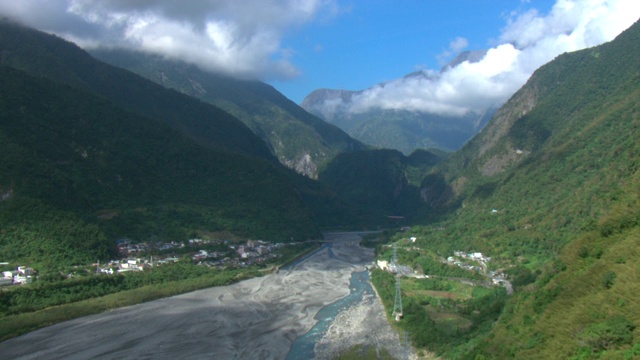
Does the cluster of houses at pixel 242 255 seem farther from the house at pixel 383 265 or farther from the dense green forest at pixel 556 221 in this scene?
the dense green forest at pixel 556 221

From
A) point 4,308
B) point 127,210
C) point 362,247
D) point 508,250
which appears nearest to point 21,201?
point 127,210

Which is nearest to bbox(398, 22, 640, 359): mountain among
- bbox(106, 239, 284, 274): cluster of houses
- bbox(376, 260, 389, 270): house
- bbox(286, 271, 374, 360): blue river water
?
bbox(286, 271, 374, 360): blue river water

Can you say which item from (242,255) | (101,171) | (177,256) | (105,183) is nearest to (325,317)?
(177,256)

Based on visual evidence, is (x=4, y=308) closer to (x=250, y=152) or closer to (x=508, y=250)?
(x=508, y=250)

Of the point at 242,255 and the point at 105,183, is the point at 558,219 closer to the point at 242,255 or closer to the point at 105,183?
the point at 242,255

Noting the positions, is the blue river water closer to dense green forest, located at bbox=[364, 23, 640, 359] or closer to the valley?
the valley

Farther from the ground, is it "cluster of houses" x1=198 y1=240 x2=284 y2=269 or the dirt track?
"cluster of houses" x1=198 y1=240 x2=284 y2=269
